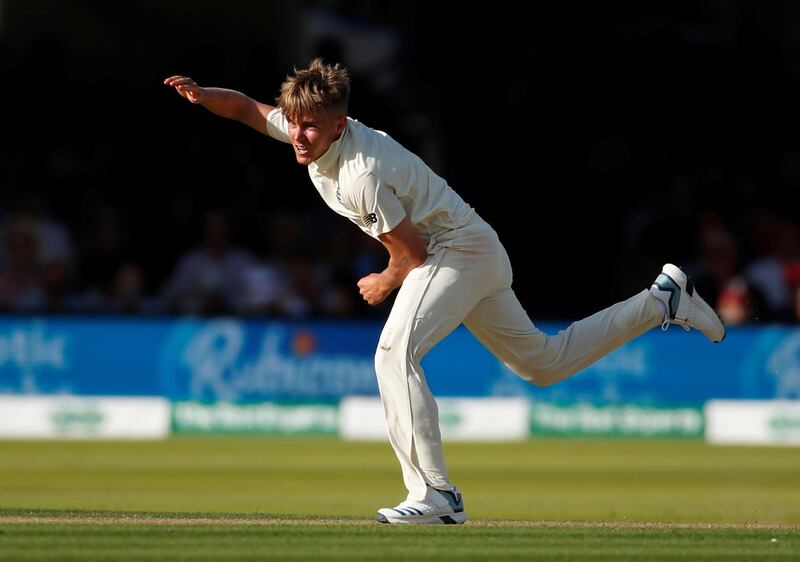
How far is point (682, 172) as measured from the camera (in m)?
14.0

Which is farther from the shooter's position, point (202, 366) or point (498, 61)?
point (498, 61)

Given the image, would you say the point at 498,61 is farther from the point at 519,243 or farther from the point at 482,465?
the point at 482,465

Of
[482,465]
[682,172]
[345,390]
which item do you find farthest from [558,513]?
[682,172]

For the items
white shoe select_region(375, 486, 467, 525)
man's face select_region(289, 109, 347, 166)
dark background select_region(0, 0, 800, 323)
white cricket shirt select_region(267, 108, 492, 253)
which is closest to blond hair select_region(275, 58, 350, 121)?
man's face select_region(289, 109, 347, 166)

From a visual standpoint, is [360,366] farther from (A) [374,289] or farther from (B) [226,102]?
(A) [374,289]

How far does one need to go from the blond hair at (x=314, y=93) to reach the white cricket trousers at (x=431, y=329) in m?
0.66

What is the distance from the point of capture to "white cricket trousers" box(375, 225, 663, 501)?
204 inches

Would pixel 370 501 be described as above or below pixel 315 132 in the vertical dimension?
below

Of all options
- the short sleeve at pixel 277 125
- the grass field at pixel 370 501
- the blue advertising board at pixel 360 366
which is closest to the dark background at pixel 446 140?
the blue advertising board at pixel 360 366

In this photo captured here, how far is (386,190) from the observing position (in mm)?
5035

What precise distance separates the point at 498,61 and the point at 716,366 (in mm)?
3882

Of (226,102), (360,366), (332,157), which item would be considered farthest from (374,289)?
(360,366)

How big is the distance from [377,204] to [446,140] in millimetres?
9322

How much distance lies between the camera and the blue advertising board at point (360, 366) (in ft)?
37.8
